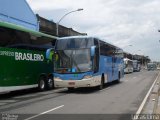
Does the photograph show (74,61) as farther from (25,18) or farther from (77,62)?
(25,18)

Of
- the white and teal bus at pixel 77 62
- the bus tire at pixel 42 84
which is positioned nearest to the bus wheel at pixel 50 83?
the bus tire at pixel 42 84

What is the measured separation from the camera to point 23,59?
21.8 metres

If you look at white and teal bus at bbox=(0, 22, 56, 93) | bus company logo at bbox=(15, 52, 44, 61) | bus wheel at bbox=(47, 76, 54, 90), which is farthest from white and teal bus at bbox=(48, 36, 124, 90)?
bus wheel at bbox=(47, 76, 54, 90)

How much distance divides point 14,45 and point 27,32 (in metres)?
2.13

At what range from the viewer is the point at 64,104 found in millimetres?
16578

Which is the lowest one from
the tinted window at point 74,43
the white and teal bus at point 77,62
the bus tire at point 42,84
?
the bus tire at point 42,84

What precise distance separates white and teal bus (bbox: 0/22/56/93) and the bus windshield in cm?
159

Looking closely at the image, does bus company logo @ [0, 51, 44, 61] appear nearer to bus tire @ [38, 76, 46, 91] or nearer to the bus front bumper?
bus tire @ [38, 76, 46, 91]

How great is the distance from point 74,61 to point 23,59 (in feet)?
9.78

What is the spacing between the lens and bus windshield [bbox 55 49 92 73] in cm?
2266

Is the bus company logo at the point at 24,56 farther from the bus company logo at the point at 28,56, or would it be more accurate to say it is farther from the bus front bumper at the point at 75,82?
the bus front bumper at the point at 75,82

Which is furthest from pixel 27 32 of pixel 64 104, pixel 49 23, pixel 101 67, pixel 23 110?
pixel 49 23

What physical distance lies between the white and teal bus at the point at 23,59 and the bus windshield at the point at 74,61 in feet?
5.21

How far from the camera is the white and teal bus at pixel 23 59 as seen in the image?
64.2 feet
